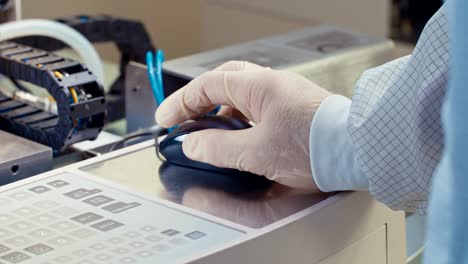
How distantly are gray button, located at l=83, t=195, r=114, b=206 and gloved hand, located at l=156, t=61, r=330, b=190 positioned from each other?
110 millimetres

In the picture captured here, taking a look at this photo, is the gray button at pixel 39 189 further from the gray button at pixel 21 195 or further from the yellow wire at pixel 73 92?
the yellow wire at pixel 73 92

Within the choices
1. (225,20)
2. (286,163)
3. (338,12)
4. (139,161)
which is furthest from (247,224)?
(225,20)

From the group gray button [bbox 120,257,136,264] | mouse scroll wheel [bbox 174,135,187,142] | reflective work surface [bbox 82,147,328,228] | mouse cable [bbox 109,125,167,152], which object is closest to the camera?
gray button [bbox 120,257,136,264]

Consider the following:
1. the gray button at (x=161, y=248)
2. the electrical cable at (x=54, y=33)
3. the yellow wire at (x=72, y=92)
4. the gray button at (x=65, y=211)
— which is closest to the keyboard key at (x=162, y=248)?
the gray button at (x=161, y=248)

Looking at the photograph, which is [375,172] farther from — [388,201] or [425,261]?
[425,261]

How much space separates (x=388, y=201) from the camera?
2.36 ft

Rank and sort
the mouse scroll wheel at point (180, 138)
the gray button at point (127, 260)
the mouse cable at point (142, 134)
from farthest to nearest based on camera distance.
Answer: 1. the mouse cable at point (142, 134)
2. the mouse scroll wheel at point (180, 138)
3. the gray button at point (127, 260)

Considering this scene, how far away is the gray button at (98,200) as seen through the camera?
0.73 metres

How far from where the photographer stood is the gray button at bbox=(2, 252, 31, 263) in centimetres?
63

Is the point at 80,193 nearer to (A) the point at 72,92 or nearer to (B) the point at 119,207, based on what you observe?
(B) the point at 119,207

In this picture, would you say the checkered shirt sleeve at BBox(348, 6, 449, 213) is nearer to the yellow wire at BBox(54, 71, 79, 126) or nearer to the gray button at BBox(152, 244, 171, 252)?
the gray button at BBox(152, 244, 171, 252)

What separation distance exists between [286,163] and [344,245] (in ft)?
0.29

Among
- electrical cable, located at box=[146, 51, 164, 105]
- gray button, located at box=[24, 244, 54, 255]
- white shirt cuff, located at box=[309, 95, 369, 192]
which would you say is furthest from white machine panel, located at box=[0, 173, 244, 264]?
electrical cable, located at box=[146, 51, 164, 105]


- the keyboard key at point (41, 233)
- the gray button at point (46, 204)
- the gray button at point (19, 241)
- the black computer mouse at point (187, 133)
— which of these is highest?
the black computer mouse at point (187, 133)
